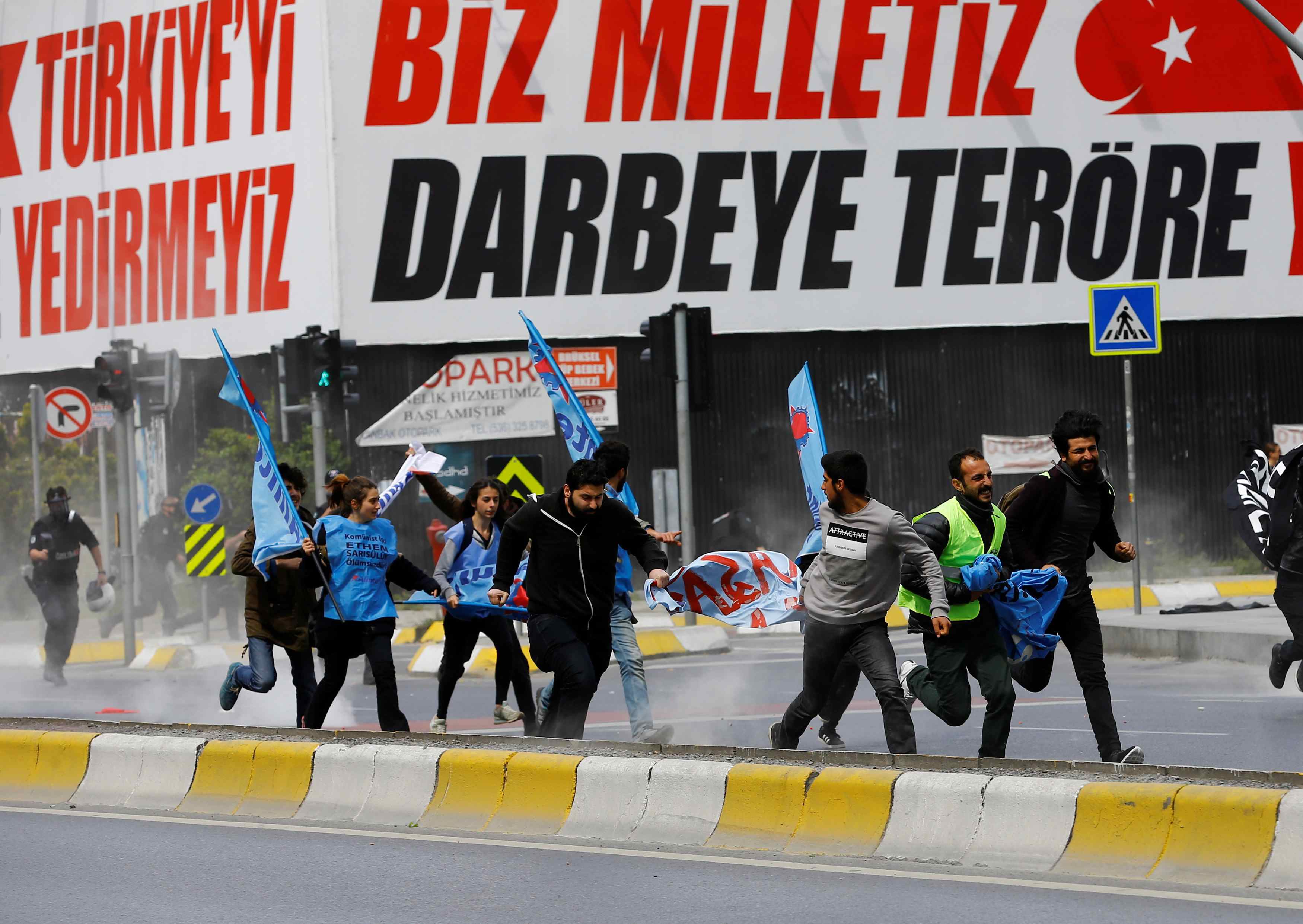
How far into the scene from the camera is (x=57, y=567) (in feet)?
55.6

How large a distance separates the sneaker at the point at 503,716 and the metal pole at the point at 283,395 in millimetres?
7888

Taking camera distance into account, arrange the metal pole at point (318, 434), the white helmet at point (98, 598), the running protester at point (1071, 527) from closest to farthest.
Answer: the running protester at point (1071, 527), the white helmet at point (98, 598), the metal pole at point (318, 434)

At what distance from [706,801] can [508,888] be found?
42.4 inches

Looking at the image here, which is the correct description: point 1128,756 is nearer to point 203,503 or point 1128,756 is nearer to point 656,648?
point 656,648

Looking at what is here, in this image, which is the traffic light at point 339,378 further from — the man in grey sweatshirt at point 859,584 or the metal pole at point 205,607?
the man in grey sweatshirt at point 859,584

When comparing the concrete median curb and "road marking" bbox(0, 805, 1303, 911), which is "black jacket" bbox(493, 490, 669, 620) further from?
the concrete median curb

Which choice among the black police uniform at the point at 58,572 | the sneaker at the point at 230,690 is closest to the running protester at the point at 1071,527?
the sneaker at the point at 230,690

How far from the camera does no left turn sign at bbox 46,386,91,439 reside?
2231 centimetres

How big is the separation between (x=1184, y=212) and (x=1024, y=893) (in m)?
21.0

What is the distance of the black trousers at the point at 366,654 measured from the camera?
10.0 meters

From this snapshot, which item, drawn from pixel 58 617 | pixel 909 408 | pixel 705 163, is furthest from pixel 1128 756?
pixel 909 408

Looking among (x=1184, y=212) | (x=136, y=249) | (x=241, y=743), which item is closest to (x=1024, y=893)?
(x=241, y=743)

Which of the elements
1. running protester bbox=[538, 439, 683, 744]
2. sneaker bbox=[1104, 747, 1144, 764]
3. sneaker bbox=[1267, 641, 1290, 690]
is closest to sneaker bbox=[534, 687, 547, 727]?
running protester bbox=[538, 439, 683, 744]

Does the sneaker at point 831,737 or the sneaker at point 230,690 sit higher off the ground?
the sneaker at point 230,690
